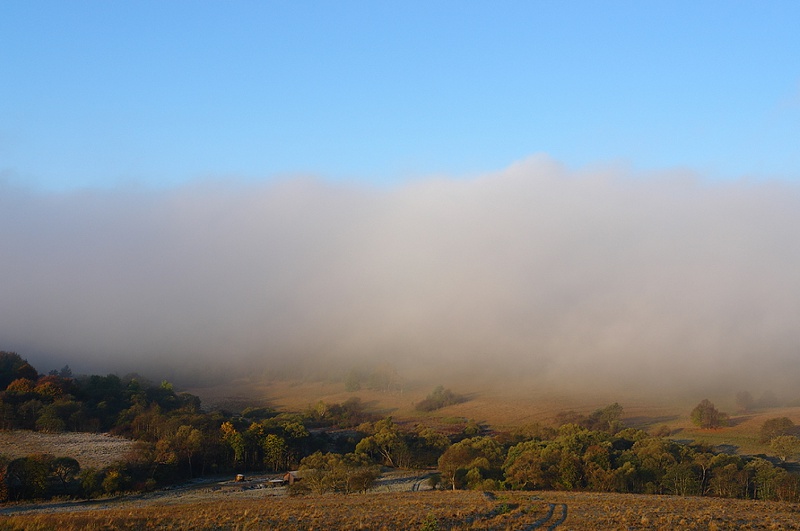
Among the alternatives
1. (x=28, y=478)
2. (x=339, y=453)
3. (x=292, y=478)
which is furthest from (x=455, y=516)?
(x=339, y=453)

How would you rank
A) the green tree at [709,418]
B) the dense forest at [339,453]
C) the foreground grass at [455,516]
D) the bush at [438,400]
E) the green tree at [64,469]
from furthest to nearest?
the bush at [438,400] → the green tree at [709,418] → the green tree at [64,469] → the dense forest at [339,453] → the foreground grass at [455,516]

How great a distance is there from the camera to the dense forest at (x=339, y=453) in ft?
187

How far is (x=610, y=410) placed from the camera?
11150cm

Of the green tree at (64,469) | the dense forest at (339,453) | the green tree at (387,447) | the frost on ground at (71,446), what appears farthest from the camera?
the green tree at (387,447)

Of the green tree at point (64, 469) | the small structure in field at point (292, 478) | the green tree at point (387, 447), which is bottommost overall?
the green tree at point (387, 447)

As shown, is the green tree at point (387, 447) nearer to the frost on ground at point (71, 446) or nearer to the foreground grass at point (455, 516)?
the frost on ground at point (71, 446)

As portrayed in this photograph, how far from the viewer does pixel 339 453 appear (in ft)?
283

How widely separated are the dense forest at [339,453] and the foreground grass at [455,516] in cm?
1439

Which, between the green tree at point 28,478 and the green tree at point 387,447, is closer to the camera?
the green tree at point 28,478

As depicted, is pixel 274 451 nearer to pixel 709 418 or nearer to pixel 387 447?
pixel 387 447

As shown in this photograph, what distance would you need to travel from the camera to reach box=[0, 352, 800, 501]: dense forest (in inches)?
2242

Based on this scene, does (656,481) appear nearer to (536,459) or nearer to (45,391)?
(536,459)

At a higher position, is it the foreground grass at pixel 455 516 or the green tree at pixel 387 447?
the foreground grass at pixel 455 516

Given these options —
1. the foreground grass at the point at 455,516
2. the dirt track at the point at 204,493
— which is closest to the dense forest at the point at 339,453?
the dirt track at the point at 204,493
